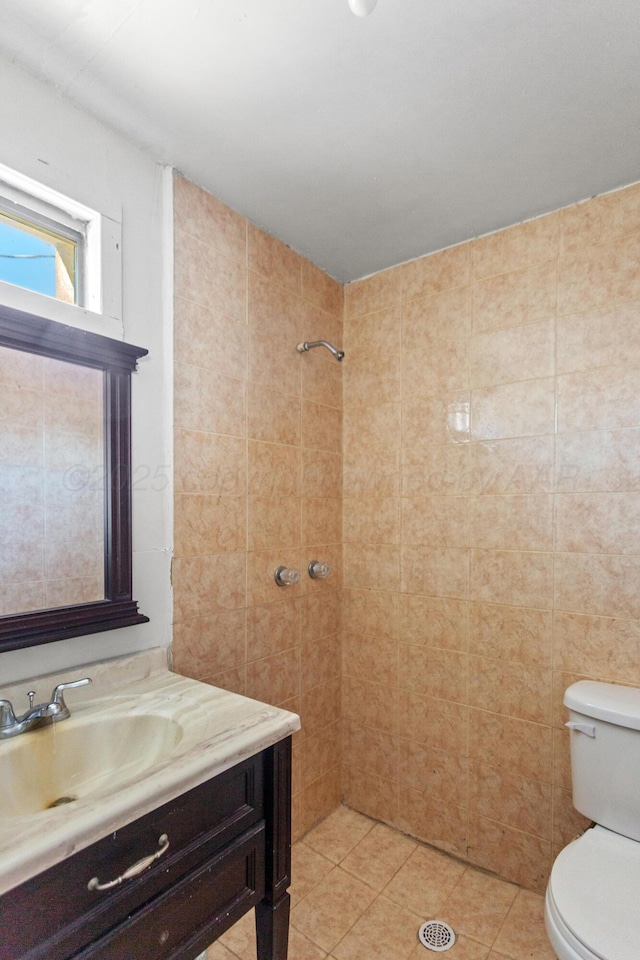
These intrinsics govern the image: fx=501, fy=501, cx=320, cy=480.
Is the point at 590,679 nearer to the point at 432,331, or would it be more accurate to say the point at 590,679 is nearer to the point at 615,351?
the point at 615,351

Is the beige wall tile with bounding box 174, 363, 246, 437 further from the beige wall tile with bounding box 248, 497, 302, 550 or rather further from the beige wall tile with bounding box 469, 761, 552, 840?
the beige wall tile with bounding box 469, 761, 552, 840

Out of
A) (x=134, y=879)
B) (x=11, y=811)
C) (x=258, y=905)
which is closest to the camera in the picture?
(x=134, y=879)

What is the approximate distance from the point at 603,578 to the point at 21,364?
1742 millimetres

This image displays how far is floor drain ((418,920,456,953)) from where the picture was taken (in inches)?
58.5

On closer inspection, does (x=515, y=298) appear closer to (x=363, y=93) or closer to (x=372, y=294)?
(x=372, y=294)

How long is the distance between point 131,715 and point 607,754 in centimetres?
130

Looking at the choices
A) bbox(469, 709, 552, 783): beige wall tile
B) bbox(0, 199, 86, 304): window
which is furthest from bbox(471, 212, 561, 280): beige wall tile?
bbox(469, 709, 552, 783): beige wall tile

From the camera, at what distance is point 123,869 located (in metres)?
0.84

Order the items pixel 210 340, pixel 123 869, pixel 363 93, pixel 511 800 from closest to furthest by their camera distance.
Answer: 1. pixel 123 869
2. pixel 363 93
3. pixel 210 340
4. pixel 511 800

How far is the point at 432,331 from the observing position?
6.49ft

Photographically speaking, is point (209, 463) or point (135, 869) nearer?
point (135, 869)

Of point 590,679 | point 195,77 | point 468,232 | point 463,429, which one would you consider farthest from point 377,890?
point 195,77

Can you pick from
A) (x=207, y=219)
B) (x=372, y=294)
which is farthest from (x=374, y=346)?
(x=207, y=219)

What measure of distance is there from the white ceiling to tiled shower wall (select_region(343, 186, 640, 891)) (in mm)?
310
